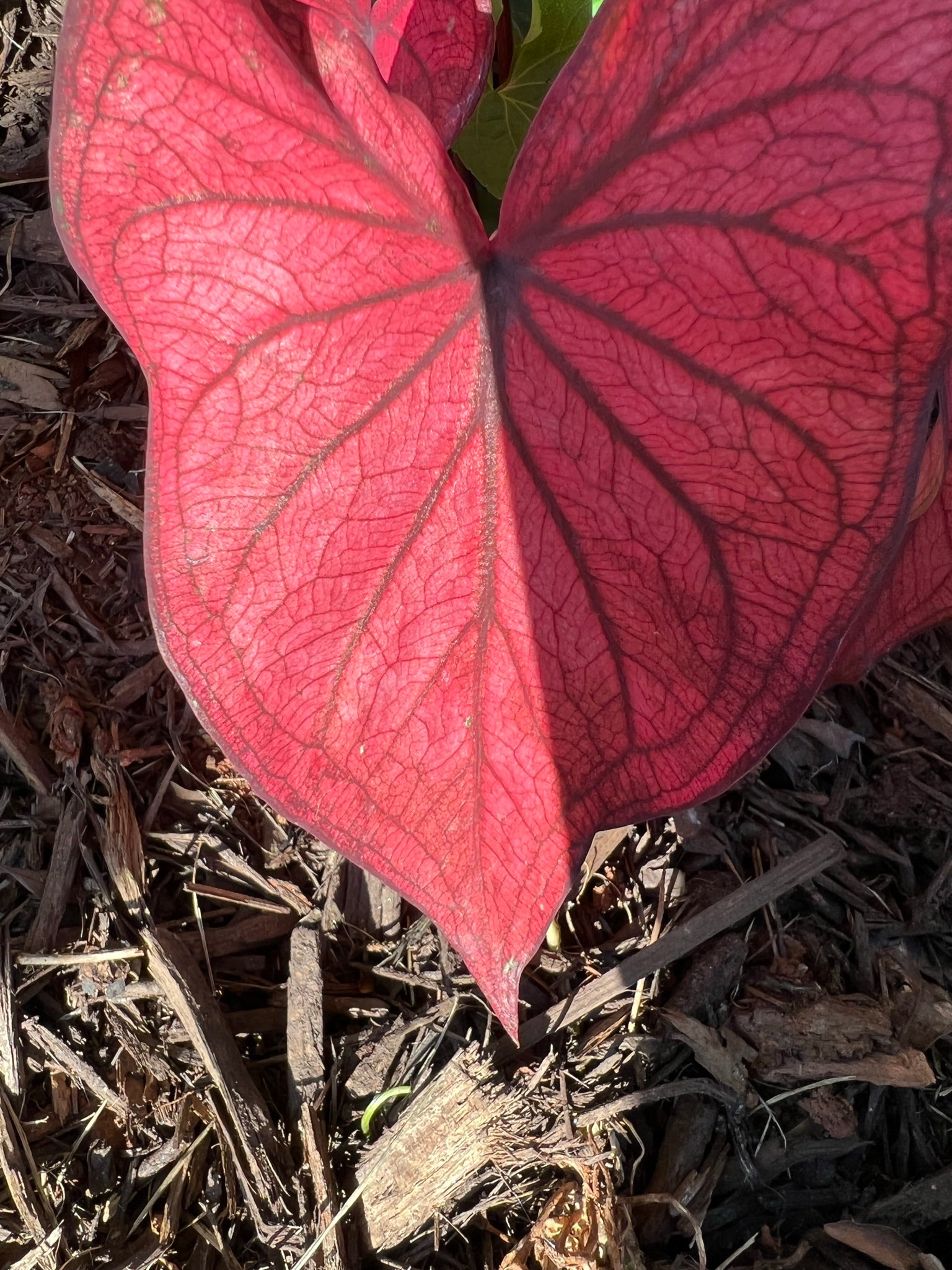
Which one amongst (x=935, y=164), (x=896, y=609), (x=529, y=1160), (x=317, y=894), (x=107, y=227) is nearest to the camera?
(x=935, y=164)

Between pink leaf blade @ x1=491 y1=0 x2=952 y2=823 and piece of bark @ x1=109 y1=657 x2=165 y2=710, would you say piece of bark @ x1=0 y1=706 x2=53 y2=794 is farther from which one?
pink leaf blade @ x1=491 y1=0 x2=952 y2=823

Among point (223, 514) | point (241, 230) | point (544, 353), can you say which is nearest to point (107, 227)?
point (241, 230)

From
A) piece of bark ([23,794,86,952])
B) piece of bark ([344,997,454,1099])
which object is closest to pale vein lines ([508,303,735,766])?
piece of bark ([344,997,454,1099])

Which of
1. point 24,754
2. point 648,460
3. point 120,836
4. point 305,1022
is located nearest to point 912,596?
point 648,460

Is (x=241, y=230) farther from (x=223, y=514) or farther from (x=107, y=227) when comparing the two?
(x=223, y=514)

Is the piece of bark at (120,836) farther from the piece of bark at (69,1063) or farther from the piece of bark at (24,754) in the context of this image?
the piece of bark at (69,1063)

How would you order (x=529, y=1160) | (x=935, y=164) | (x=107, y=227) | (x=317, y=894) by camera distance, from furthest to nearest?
(x=317, y=894), (x=529, y=1160), (x=107, y=227), (x=935, y=164)
